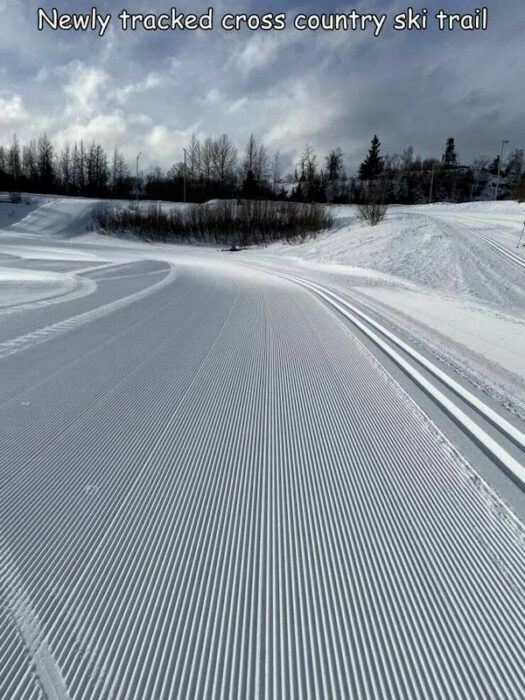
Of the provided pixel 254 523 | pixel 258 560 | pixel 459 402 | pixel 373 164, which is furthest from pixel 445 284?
pixel 373 164

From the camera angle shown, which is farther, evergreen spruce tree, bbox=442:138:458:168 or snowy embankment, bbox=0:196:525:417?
evergreen spruce tree, bbox=442:138:458:168

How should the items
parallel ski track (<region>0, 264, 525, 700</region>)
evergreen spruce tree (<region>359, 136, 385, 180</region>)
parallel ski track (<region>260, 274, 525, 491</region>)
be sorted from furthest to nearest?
evergreen spruce tree (<region>359, 136, 385, 180</region>) < parallel ski track (<region>260, 274, 525, 491</region>) < parallel ski track (<region>0, 264, 525, 700</region>)

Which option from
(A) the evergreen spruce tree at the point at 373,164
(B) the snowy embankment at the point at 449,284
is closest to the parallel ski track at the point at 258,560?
(B) the snowy embankment at the point at 449,284

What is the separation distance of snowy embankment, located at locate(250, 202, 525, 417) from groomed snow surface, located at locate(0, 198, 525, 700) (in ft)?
1.61

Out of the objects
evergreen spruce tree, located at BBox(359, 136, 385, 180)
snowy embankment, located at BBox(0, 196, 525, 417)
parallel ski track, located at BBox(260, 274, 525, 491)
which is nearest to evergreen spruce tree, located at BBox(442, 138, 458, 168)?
evergreen spruce tree, located at BBox(359, 136, 385, 180)

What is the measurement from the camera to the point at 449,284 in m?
18.0

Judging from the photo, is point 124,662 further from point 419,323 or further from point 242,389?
point 419,323

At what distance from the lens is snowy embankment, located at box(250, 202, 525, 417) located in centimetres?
631

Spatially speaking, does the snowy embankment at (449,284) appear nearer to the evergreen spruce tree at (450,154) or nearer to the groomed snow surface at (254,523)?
the groomed snow surface at (254,523)

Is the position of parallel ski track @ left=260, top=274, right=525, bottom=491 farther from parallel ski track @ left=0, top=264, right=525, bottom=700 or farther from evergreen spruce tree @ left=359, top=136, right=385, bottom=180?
evergreen spruce tree @ left=359, top=136, right=385, bottom=180

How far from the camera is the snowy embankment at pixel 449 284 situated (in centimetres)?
631

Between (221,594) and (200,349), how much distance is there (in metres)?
4.14

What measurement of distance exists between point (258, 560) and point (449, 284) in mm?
17696

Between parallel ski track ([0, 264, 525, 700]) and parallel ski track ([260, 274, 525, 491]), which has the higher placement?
parallel ski track ([260, 274, 525, 491])
